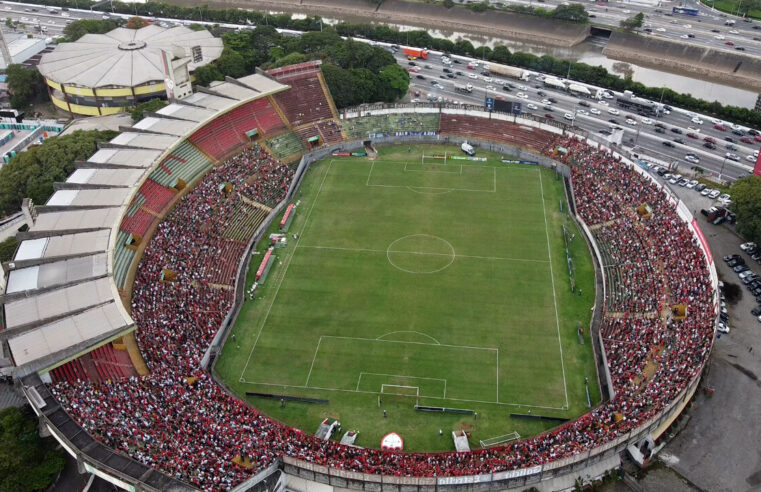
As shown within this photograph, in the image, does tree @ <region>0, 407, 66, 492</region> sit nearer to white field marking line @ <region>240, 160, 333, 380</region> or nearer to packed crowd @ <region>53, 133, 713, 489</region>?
packed crowd @ <region>53, 133, 713, 489</region>

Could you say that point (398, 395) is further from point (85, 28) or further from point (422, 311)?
point (85, 28)

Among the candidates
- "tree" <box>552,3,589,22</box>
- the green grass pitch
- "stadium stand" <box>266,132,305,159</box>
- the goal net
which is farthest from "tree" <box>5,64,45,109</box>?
"tree" <box>552,3,589,22</box>

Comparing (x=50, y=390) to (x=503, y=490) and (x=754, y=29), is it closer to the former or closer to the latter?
(x=503, y=490)

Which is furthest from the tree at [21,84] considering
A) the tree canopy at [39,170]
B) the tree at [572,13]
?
the tree at [572,13]

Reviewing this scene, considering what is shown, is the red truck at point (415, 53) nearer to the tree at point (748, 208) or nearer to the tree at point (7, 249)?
the tree at point (748, 208)

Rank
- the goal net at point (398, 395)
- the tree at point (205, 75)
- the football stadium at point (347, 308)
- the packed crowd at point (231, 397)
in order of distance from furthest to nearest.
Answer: the tree at point (205, 75), the goal net at point (398, 395), the football stadium at point (347, 308), the packed crowd at point (231, 397)

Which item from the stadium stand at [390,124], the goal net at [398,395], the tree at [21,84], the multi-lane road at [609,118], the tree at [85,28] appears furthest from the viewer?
the tree at [85,28]

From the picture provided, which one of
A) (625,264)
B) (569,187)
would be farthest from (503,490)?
(569,187)
